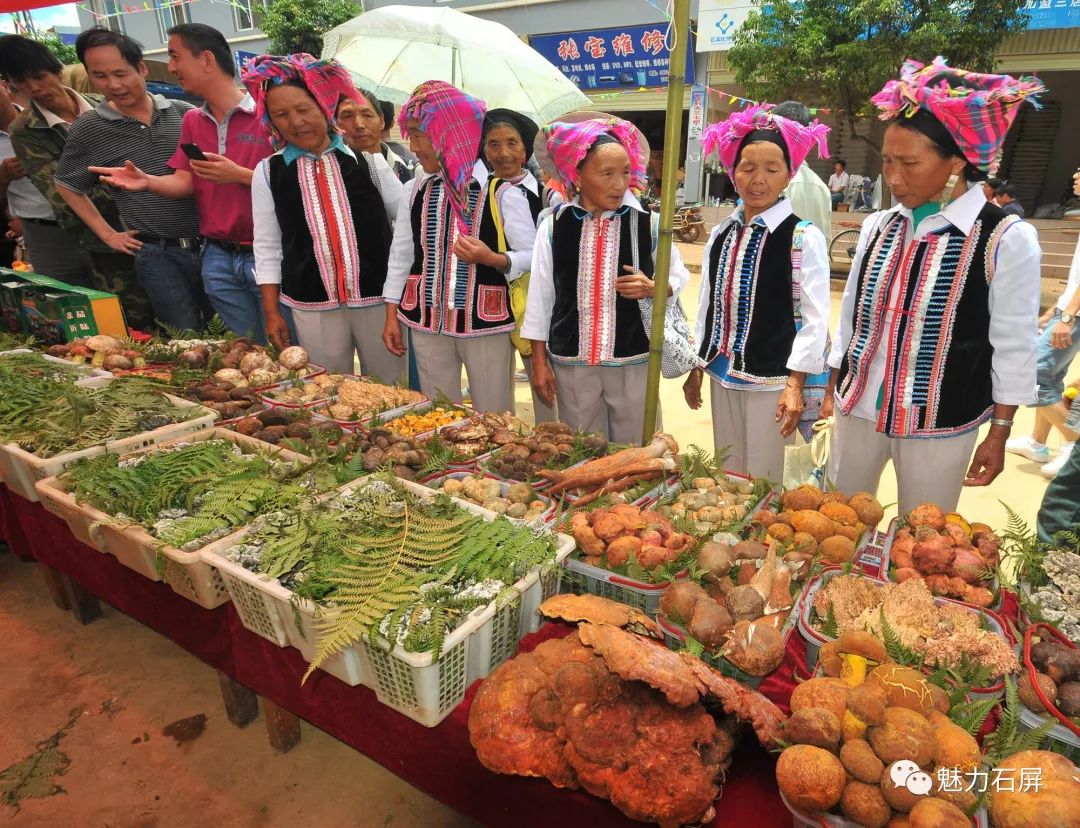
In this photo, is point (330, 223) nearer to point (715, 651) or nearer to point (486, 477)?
point (486, 477)

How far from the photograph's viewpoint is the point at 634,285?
110 inches

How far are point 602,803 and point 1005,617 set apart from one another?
0.98m

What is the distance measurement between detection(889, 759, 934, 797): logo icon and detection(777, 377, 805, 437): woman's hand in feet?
5.17

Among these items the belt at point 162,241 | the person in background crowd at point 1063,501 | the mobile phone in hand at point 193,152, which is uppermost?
the mobile phone in hand at point 193,152

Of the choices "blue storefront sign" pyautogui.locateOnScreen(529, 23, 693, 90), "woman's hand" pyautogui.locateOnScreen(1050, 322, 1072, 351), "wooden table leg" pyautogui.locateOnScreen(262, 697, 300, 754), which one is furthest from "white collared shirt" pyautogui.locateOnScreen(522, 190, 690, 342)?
"blue storefront sign" pyautogui.locateOnScreen(529, 23, 693, 90)

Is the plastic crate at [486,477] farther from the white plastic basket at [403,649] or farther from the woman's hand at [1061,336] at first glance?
the woman's hand at [1061,336]

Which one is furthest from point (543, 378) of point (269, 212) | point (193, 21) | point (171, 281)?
point (193, 21)

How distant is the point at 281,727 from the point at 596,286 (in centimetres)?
207

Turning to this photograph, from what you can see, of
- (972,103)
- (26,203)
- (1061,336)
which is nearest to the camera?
(972,103)

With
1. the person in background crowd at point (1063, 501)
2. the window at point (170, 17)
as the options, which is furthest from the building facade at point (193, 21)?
the person in background crowd at point (1063, 501)

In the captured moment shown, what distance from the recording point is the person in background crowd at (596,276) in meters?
2.68

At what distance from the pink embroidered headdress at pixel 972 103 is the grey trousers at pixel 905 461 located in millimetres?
904

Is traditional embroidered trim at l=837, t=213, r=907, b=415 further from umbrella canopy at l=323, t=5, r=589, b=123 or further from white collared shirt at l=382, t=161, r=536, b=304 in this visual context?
umbrella canopy at l=323, t=5, r=589, b=123

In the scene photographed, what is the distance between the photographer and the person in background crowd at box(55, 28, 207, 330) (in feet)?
12.6
